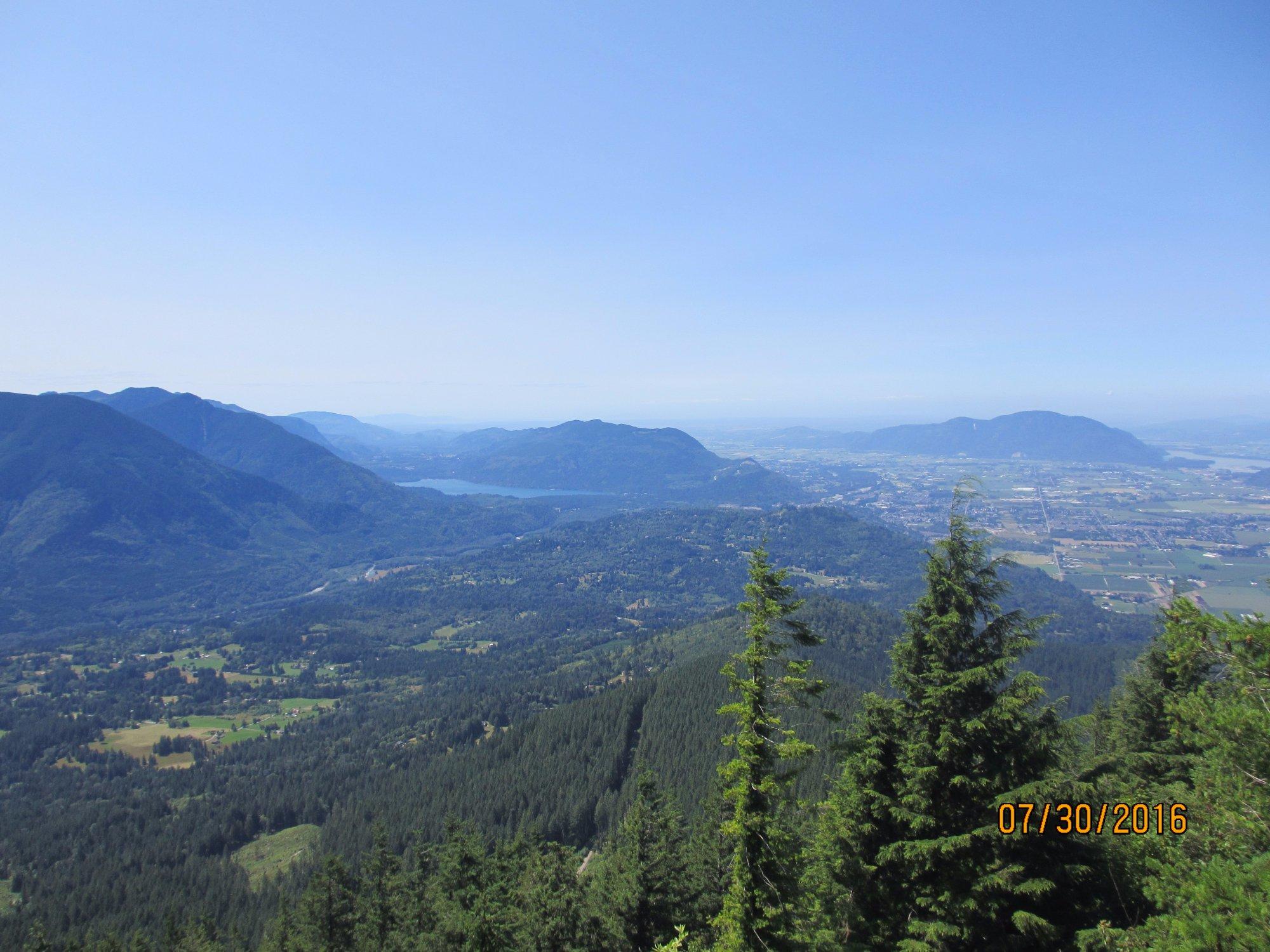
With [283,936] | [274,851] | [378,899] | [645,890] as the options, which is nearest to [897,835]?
[645,890]

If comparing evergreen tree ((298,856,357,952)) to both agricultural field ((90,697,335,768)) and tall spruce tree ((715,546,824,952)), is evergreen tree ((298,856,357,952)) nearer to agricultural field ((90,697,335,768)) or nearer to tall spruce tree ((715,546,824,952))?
tall spruce tree ((715,546,824,952))

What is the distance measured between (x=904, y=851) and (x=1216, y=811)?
6078mm

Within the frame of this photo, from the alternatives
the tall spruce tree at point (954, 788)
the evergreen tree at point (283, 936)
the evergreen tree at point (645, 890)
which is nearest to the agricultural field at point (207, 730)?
the evergreen tree at point (283, 936)

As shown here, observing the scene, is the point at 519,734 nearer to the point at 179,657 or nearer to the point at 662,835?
the point at 662,835

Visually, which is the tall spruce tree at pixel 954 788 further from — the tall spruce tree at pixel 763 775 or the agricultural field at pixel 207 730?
the agricultural field at pixel 207 730

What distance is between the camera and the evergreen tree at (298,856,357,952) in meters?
32.7

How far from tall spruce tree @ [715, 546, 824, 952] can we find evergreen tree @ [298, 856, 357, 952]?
30156 millimetres

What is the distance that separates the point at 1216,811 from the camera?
10586 millimetres

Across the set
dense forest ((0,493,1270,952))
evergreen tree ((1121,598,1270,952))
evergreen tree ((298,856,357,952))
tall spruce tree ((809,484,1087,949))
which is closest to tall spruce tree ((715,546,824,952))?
dense forest ((0,493,1270,952))

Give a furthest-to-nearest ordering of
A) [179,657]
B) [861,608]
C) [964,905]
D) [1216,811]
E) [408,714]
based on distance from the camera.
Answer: [179,657] → [861,608] → [408,714] → [964,905] → [1216,811]

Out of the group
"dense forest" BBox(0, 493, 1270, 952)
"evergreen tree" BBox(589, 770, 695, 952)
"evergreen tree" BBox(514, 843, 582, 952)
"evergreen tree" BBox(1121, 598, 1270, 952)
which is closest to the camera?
"evergreen tree" BBox(1121, 598, 1270, 952)

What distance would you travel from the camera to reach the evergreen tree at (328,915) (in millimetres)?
32719

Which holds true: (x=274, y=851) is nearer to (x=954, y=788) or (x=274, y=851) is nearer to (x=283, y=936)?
(x=283, y=936)

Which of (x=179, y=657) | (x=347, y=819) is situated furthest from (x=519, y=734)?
(x=179, y=657)
